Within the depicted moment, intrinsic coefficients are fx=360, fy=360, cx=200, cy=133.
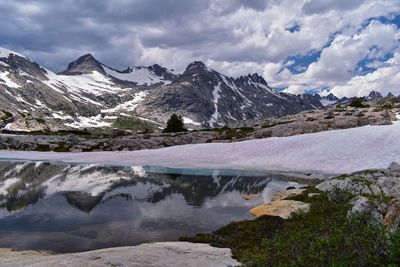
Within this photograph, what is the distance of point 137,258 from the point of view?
15.6 meters

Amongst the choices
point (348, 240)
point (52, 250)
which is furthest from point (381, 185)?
point (52, 250)

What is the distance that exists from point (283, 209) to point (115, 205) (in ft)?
49.5

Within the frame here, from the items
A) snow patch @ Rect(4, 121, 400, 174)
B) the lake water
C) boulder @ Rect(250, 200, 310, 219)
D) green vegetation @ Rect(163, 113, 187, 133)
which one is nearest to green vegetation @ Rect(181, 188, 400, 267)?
boulder @ Rect(250, 200, 310, 219)

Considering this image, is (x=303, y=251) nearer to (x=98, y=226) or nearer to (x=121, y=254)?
(x=121, y=254)

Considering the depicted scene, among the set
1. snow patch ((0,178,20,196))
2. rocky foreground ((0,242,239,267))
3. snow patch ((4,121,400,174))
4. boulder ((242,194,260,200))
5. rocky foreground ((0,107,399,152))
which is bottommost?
rocky foreground ((0,242,239,267))

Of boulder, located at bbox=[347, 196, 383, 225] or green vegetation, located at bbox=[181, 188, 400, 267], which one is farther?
boulder, located at bbox=[347, 196, 383, 225]

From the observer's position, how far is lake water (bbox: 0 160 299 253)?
2275 cm

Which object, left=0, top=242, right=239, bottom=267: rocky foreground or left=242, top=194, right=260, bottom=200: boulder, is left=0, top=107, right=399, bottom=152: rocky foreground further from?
left=0, top=242, right=239, bottom=267: rocky foreground

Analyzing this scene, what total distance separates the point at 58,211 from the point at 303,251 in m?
23.5

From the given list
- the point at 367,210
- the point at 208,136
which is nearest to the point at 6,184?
the point at 367,210

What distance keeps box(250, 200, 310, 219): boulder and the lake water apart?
130 centimetres

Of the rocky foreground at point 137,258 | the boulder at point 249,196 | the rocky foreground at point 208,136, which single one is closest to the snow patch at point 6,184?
the rocky foreground at point 137,258

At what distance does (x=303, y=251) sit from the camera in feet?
39.5

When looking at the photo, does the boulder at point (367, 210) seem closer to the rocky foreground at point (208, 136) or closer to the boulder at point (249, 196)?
the boulder at point (249, 196)
